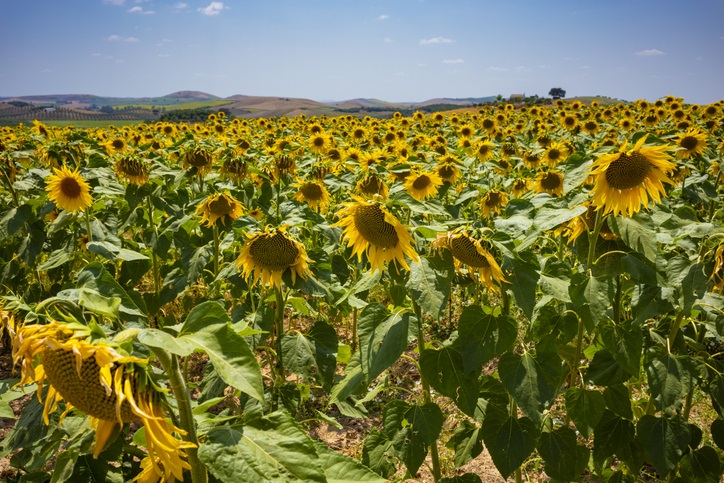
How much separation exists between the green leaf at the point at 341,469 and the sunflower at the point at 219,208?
7.31 ft

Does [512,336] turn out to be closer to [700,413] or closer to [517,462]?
[517,462]

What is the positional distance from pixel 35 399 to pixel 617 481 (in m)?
2.61

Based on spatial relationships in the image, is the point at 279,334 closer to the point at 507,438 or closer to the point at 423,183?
the point at 507,438

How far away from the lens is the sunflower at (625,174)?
1.96m

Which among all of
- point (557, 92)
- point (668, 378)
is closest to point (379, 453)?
point (668, 378)

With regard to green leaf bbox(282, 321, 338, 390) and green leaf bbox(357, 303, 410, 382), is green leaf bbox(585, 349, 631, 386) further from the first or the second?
green leaf bbox(282, 321, 338, 390)

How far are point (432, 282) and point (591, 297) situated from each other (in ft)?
2.12

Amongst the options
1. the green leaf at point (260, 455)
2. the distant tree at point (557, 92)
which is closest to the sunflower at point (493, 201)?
Result: the green leaf at point (260, 455)

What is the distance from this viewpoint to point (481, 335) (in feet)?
5.87

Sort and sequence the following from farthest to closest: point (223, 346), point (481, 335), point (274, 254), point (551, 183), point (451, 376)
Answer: point (551, 183)
point (274, 254)
point (451, 376)
point (481, 335)
point (223, 346)

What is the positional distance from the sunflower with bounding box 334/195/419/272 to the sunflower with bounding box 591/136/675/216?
83 centimetres

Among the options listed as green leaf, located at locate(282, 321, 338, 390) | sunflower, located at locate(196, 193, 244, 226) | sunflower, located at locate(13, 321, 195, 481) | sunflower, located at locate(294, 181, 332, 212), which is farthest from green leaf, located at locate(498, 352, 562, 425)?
sunflower, located at locate(294, 181, 332, 212)

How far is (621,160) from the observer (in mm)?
2006

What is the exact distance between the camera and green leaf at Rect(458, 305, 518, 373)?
1.76 m
